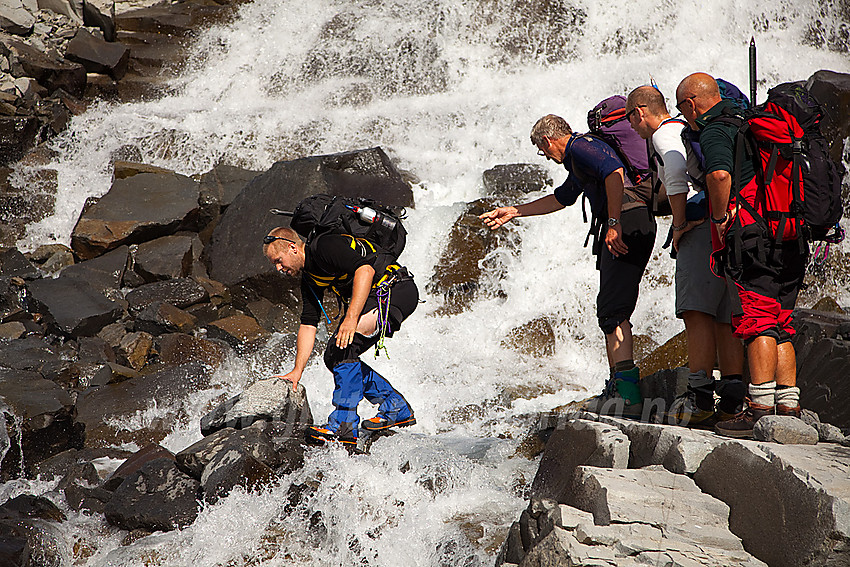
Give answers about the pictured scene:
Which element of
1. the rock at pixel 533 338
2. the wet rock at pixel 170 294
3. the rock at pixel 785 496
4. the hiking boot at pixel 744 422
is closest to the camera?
the rock at pixel 785 496

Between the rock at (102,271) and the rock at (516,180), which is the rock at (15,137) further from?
the rock at (516,180)

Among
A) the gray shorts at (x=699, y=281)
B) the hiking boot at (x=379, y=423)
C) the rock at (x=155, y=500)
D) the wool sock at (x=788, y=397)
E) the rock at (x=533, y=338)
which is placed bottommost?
the rock at (x=533, y=338)

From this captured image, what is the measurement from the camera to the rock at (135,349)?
8.16m

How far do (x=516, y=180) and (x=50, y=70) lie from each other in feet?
29.9

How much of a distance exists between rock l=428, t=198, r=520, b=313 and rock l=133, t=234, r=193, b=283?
3395 mm

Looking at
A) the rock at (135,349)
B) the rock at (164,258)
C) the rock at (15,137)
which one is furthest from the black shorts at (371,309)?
the rock at (15,137)

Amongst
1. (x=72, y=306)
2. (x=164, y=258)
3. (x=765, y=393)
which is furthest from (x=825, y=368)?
(x=164, y=258)

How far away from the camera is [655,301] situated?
896 centimetres

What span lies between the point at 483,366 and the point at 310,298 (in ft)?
11.8

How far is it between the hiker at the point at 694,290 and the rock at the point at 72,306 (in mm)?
6878

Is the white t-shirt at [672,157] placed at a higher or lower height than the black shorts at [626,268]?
higher

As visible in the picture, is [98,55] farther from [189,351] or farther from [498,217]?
[498,217]

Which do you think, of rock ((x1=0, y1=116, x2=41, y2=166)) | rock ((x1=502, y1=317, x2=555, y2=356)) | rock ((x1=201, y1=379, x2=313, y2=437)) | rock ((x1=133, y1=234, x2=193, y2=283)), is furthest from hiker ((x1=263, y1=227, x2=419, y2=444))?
rock ((x1=0, y1=116, x2=41, y2=166))

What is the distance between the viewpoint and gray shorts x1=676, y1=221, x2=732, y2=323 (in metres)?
4.11
